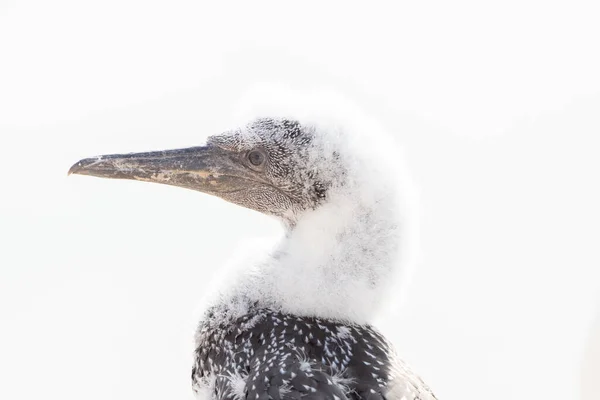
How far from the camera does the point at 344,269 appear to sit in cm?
261

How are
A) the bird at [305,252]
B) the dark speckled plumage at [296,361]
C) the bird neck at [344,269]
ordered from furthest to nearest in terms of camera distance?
the bird neck at [344,269] → the bird at [305,252] → the dark speckled plumage at [296,361]

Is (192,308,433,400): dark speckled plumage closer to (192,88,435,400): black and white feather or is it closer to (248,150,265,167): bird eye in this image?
(192,88,435,400): black and white feather

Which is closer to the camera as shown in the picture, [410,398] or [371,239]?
[410,398]

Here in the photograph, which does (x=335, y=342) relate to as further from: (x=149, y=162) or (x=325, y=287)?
(x=149, y=162)

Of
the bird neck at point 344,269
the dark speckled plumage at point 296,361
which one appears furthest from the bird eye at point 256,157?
the dark speckled plumage at point 296,361

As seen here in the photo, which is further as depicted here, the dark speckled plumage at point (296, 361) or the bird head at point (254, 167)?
the bird head at point (254, 167)

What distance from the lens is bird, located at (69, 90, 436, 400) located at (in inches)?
95.5

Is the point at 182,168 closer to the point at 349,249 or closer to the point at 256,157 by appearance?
the point at 256,157

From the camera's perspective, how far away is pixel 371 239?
2594mm

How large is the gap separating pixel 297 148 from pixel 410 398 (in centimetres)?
82

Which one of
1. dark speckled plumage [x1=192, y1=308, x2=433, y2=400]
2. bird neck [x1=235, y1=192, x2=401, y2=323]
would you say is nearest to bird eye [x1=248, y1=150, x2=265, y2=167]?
bird neck [x1=235, y1=192, x2=401, y2=323]

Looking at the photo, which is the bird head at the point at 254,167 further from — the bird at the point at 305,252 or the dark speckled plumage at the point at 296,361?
the dark speckled plumage at the point at 296,361

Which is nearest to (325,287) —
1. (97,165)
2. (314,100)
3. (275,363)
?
(275,363)

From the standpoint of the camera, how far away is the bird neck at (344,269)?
2.59 metres
